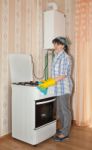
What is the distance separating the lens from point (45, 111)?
2637mm

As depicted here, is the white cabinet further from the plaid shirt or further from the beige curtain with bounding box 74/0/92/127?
the plaid shirt

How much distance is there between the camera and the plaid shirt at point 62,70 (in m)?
2.57

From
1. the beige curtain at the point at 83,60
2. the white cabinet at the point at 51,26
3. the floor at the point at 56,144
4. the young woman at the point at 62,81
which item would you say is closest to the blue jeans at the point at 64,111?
the young woman at the point at 62,81

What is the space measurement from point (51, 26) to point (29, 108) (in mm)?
1317

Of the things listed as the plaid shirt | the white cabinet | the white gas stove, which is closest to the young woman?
the plaid shirt

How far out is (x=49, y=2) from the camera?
3.33 meters

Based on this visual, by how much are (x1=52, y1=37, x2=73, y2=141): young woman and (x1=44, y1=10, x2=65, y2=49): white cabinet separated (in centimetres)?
47

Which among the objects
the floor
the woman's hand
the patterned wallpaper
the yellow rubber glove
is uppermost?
the patterned wallpaper

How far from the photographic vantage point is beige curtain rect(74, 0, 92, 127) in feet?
10.1

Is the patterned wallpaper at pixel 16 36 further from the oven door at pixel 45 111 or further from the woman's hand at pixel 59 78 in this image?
the woman's hand at pixel 59 78

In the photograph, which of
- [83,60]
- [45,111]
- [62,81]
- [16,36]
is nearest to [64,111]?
[45,111]

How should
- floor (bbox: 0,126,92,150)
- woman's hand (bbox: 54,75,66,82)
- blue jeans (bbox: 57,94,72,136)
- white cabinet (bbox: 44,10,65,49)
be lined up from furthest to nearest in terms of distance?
A: white cabinet (bbox: 44,10,65,49) → blue jeans (bbox: 57,94,72,136) → woman's hand (bbox: 54,75,66,82) → floor (bbox: 0,126,92,150)

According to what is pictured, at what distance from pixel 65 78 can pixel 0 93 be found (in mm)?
848

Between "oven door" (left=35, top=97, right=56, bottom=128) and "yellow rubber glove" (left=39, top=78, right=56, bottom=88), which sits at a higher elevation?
"yellow rubber glove" (left=39, top=78, right=56, bottom=88)
